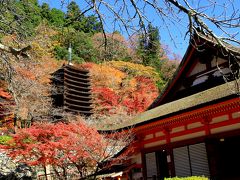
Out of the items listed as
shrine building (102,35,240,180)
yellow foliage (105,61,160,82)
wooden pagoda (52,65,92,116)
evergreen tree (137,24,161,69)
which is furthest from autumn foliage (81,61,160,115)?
evergreen tree (137,24,161,69)

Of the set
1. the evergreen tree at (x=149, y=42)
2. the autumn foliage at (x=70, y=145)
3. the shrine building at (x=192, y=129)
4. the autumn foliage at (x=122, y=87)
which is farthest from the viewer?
the autumn foliage at (x=122, y=87)

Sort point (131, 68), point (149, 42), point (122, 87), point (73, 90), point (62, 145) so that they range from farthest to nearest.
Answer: point (131, 68)
point (122, 87)
point (73, 90)
point (62, 145)
point (149, 42)

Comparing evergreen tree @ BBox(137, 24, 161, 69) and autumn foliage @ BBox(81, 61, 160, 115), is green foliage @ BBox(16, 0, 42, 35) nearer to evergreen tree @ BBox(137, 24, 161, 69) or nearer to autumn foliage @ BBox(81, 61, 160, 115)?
evergreen tree @ BBox(137, 24, 161, 69)

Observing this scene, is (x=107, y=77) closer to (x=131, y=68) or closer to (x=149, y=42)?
(x=131, y=68)

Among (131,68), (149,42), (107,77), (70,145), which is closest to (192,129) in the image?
(70,145)

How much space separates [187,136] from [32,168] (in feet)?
40.1

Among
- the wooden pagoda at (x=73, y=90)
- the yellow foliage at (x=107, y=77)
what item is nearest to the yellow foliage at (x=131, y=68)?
the yellow foliage at (x=107, y=77)

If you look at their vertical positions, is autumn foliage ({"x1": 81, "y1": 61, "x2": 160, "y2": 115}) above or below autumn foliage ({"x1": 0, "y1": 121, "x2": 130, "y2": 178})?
above

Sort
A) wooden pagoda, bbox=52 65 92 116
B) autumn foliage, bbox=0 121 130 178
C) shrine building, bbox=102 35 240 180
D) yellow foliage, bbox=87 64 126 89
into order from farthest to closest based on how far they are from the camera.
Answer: yellow foliage, bbox=87 64 126 89, wooden pagoda, bbox=52 65 92 116, autumn foliage, bbox=0 121 130 178, shrine building, bbox=102 35 240 180

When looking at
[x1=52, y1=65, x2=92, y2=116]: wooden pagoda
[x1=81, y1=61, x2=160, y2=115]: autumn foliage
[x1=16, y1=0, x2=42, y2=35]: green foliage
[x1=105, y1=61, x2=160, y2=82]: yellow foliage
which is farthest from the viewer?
[x1=105, y1=61, x2=160, y2=82]: yellow foliage

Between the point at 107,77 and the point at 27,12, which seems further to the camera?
the point at 107,77

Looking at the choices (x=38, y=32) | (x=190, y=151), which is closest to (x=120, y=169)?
(x=190, y=151)

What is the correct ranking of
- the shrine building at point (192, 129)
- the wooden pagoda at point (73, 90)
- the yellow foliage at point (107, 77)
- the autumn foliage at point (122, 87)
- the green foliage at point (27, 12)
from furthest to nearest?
the yellow foliage at point (107, 77), the autumn foliage at point (122, 87), the wooden pagoda at point (73, 90), the shrine building at point (192, 129), the green foliage at point (27, 12)

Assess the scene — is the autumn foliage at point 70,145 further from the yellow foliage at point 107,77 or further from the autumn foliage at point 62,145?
the yellow foliage at point 107,77
